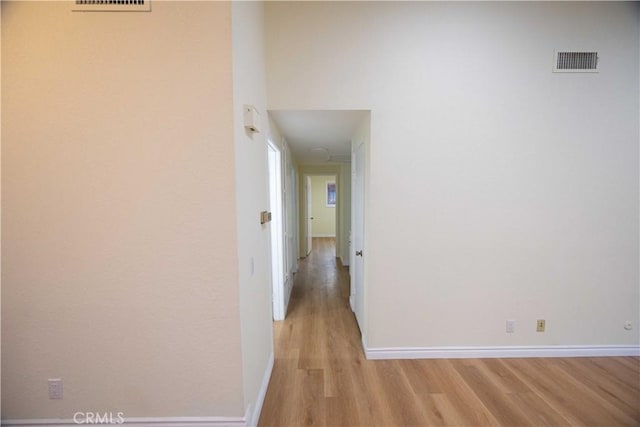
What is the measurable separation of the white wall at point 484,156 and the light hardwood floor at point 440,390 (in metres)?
0.21

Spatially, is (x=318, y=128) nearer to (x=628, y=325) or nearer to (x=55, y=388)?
(x=55, y=388)

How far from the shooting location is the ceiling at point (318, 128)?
2.08 meters

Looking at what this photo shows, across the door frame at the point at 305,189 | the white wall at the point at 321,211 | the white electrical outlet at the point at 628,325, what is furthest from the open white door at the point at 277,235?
the white wall at the point at 321,211

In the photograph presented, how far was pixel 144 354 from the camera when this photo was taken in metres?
1.36

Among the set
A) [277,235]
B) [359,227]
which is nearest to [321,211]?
[277,235]

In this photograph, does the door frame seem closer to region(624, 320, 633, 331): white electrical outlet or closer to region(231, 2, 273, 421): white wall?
region(231, 2, 273, 421): white wall

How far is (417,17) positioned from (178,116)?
202 cm

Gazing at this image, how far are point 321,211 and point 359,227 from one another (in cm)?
646

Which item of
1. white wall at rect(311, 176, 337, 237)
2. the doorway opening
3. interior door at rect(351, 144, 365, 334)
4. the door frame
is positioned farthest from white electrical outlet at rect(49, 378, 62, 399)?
white wall at rect(311, 176, 337, 237)

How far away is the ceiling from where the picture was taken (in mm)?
2082

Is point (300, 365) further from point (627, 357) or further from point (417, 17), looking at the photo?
point (417, 17)

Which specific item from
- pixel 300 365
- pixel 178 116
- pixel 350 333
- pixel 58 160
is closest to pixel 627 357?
pixel 350 333
